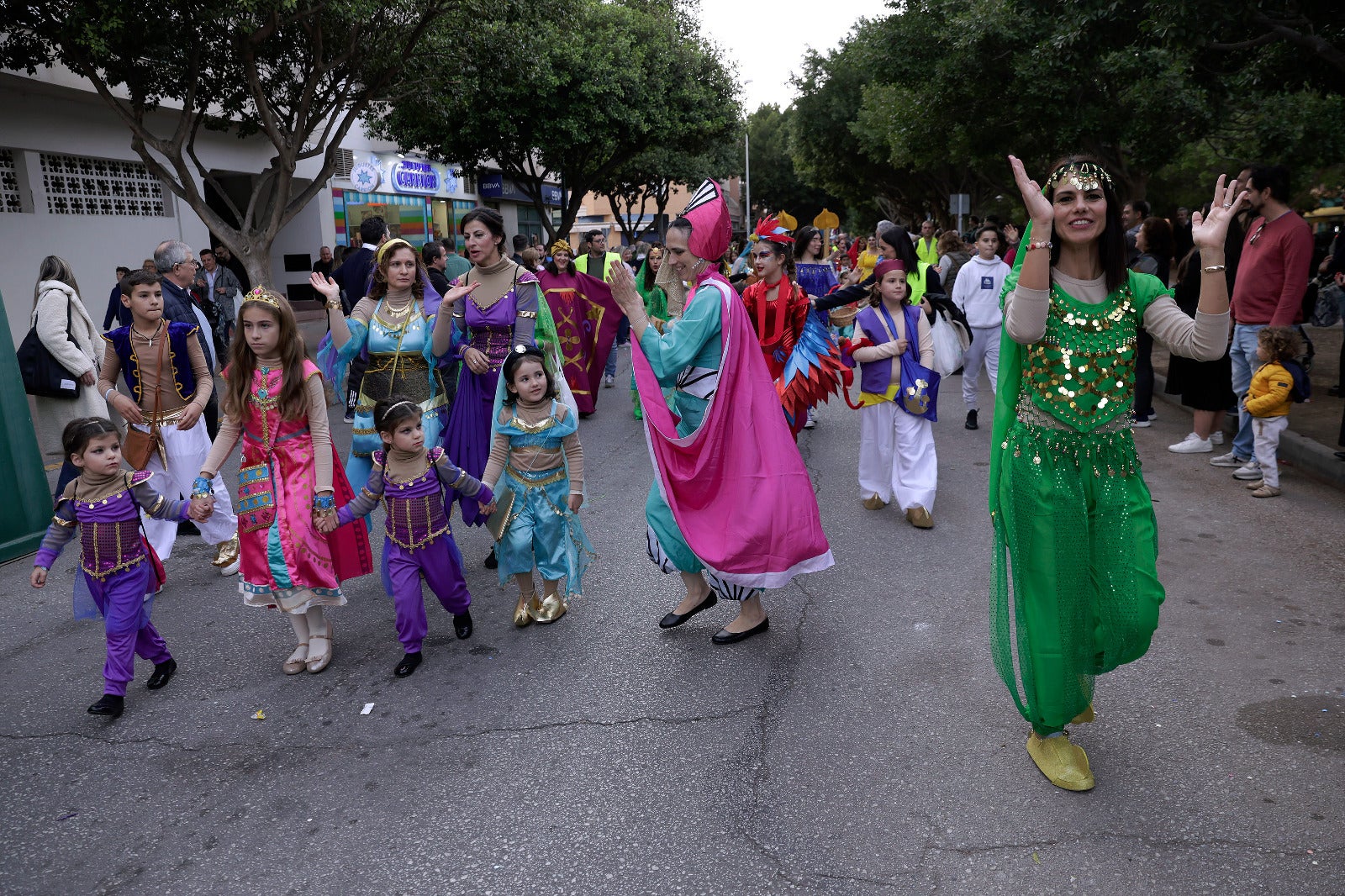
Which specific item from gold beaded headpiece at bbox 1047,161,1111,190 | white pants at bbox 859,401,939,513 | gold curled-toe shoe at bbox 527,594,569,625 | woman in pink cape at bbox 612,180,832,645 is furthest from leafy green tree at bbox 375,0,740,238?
gold beaded headpiece at bbox 1047,161,1111,190

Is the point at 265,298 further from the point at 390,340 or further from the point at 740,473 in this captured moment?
the point at 740,473

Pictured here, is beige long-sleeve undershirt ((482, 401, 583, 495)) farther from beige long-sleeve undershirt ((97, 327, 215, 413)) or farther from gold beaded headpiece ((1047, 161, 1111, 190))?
gold beaded headpiece ((1047, 161, 1111, 190))

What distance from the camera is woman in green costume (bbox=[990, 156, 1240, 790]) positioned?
3.19 metres

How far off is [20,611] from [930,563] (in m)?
5.14

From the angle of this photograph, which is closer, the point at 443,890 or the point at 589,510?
the point at 443,890

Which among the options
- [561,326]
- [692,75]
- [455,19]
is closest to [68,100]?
[455,19]

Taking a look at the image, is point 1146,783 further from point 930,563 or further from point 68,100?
point 68,100

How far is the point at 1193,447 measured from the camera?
8398 millimetres

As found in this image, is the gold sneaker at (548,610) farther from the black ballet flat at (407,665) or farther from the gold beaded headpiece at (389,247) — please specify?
the gold beaded headpiece at (389,247)

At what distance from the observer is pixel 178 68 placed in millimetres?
12203

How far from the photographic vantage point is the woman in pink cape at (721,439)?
170 inches

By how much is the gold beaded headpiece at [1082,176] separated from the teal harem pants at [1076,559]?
786mm

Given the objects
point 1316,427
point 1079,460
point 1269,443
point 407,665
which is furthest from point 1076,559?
point 1316,427

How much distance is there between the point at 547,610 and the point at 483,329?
5.34 ft
